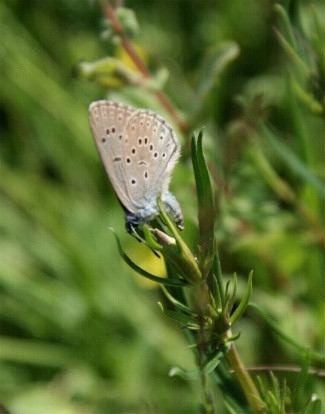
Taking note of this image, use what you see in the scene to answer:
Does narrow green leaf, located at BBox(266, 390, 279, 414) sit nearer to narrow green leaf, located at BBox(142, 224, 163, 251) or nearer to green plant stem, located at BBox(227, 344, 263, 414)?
green plant stem, located at BBox(227, 344, 263, 414)

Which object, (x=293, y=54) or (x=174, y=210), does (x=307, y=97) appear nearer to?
(x=293, y=54)

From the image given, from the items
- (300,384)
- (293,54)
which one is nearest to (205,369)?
(300,384)

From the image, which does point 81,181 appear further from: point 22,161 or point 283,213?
point 283,213

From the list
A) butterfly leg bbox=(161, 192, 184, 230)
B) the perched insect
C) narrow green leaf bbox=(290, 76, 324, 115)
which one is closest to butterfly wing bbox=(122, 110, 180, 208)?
the perched insect

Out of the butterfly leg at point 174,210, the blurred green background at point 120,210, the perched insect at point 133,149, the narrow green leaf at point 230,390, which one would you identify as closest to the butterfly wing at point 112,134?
the perched insect at point 133,149

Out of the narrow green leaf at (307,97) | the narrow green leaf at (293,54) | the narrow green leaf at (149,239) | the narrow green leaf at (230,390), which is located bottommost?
the narrow green leaf at (230,390)

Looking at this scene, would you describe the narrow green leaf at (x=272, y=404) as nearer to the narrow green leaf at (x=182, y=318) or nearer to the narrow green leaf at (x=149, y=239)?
the narrow green leaf at (x=182, y=318)
